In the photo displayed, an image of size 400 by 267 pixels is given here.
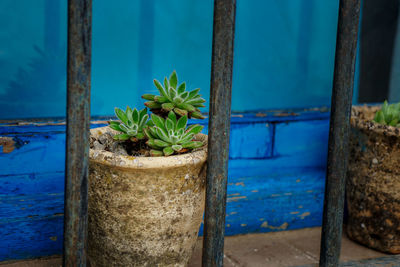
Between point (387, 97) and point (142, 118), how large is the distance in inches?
65.4

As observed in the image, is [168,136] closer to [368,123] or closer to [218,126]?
[218,126]

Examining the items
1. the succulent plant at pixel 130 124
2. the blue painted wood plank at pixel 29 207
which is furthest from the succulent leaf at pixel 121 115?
the blue painted wood plank at pixel 29 207

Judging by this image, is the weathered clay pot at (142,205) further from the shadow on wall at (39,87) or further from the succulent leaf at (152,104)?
the shadow on wall at (39,87)

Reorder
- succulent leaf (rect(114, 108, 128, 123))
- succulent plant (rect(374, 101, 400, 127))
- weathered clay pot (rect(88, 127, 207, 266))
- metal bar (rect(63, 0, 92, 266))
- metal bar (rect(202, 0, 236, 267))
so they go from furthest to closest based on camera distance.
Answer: succulent plant (rect(374, 101, 400, 127)), succulent leaf (rect(114, 108, 128, 123)), weathered clay pot (rect(88, 127, 207, 266)), metal bar (rect(202, 0, 236, 267)), metal bar (rect(63, 0, 92, 266))

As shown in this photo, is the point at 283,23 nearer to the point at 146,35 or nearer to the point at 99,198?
the point at 146,35

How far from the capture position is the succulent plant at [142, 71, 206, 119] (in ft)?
4.32

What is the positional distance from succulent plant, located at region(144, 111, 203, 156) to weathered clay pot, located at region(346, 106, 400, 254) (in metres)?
0.88

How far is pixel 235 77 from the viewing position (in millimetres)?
2068

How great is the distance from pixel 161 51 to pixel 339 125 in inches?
37.5

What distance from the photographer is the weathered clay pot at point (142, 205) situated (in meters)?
1.21

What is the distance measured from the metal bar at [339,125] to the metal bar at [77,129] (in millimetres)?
694

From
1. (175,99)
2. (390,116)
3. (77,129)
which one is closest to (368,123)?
(390,116)

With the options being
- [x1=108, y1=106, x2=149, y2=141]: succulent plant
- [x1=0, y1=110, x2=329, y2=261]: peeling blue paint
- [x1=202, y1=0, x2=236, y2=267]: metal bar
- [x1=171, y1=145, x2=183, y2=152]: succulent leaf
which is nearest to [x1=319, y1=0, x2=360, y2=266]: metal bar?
[x1=202, y1=0, x2=236, y2=267]: metal bar

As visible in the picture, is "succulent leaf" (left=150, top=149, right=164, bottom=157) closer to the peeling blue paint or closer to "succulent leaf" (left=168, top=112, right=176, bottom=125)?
"succulent leaf" (left=168, top=112, right=176, bottom=125)
